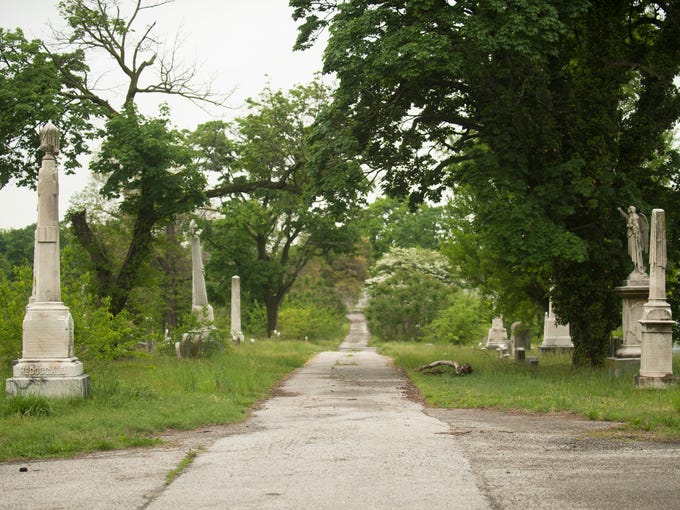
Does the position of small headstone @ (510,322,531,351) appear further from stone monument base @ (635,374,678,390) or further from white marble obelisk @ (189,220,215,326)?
stone monument base @ (635,374,678,390)

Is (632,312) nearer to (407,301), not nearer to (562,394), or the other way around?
(562,394)

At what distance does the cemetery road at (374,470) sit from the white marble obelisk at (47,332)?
2872 mm

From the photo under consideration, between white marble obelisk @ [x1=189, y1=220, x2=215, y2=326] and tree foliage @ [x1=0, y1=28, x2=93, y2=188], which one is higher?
tree foliage @ [x1=0, y1=28, x2=93, y2=188]

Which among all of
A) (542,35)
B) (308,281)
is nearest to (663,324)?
(542,35)

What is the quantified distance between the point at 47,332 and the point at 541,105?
41.7 ft

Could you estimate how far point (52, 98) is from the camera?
79.5ft

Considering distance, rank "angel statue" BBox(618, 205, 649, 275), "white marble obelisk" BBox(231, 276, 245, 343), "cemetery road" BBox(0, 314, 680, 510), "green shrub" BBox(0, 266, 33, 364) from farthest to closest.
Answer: "white marble obelisk" BBox(231, 276, 245, 343) < "angel statue" BBox(618, 205, 649, 275) < "green shrub" BBox(0, 266, 33, 364) < "cemetery road" BBox(0, 314, 680, 510)

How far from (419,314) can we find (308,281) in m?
12.7

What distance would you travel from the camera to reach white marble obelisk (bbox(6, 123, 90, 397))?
1284 cm

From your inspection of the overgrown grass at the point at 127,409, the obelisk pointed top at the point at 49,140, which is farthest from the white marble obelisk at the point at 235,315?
the obelisk pointed top at the point at 49,140

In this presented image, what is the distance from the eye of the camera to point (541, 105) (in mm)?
20203

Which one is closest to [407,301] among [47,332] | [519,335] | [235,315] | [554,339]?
[235,315]

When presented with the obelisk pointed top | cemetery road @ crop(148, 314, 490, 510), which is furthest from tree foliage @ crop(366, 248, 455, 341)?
the obelisk pointed top

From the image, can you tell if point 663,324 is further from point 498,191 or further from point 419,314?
point 419,314
